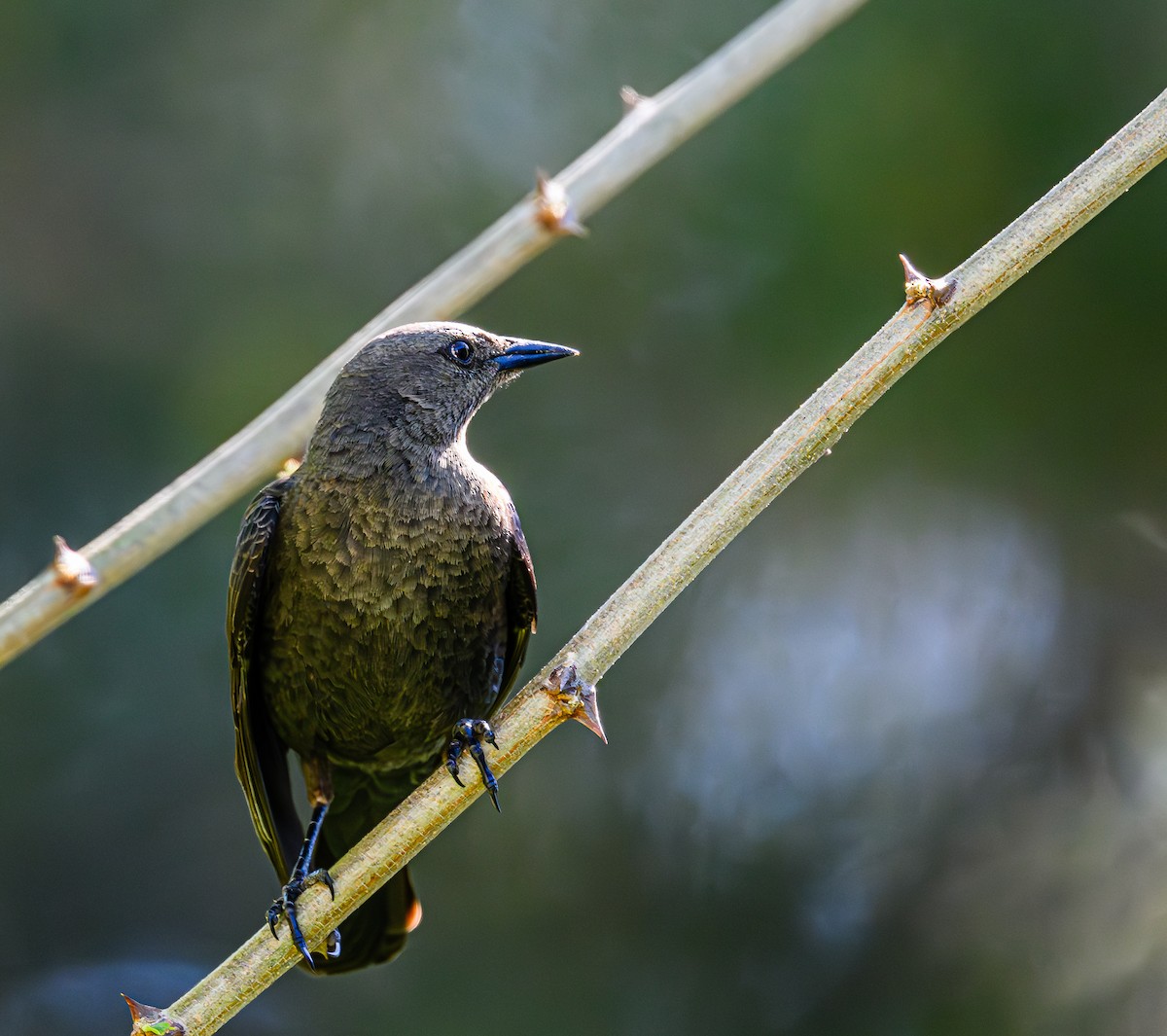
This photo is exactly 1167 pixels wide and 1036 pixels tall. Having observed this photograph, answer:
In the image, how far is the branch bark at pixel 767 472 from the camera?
2596 mm

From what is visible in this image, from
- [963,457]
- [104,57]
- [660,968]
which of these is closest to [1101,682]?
[963,457]

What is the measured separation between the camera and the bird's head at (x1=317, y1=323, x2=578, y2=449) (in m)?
3.74

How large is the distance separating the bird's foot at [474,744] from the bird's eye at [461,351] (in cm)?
101

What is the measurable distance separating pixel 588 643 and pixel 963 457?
3245 mm

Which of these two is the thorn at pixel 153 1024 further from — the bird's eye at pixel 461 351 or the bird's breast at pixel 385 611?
the bird's eye at pixel 461 351

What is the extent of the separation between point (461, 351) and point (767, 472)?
1.46m

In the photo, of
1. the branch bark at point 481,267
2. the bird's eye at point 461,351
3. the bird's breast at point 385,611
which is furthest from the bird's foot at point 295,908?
the bird's eye at point 461,351

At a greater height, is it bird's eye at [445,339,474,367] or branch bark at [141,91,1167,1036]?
bird's eye at [445,339,474,367]

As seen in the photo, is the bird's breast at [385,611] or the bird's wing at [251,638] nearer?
the bird's breast at [385,611]

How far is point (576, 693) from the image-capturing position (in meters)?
2.71

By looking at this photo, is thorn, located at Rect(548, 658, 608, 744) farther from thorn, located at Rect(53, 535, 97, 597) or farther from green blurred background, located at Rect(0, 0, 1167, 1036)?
green blurred background, located at Rect(0, 0, 1167, 1036)

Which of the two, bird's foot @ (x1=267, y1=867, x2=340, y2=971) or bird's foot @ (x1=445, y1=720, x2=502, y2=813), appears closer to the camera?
bird's foot @ (x1=267, y1=867, x2=340, y2=971)

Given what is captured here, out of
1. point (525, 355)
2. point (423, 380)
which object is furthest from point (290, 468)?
point (525, 355)

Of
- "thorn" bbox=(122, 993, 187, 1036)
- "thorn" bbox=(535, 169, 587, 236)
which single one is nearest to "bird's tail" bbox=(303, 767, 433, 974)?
"thorn" bbox=(122, 993, 187, 1036)
